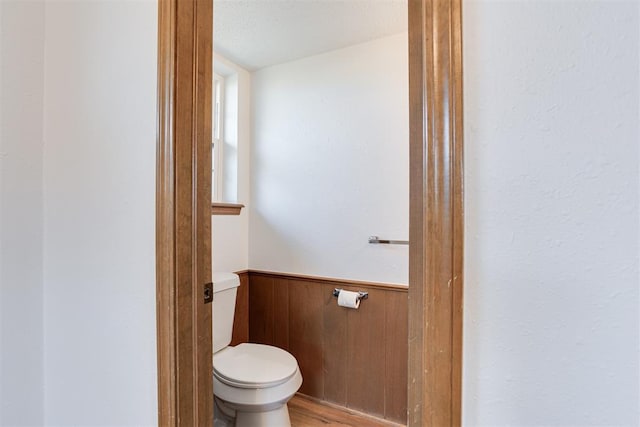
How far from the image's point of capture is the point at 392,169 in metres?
1.80

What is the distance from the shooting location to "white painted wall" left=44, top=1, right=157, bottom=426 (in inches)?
34.4

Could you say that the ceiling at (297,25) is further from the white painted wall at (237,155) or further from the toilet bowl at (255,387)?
the toilet bowl at (255,387)

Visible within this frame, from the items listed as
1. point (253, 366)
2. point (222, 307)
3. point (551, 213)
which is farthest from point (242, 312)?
point (551, 213)

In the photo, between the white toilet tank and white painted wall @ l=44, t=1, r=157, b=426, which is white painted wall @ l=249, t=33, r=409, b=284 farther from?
white painted wall @ l=44, t=1, r=157, b=426

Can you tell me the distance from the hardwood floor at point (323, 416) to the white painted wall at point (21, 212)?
4.01 feet

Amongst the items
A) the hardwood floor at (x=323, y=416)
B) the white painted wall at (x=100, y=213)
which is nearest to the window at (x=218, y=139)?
the white painted wall at (x=100, y=213)

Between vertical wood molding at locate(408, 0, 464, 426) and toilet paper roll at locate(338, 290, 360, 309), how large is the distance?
1250 mm

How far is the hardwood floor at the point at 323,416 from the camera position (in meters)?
1.79

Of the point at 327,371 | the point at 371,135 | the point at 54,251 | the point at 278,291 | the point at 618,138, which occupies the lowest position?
the point at 327,371

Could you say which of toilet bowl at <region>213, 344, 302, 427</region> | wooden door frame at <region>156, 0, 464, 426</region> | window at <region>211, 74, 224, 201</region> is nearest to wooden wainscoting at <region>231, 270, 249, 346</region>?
toilet bowl at <region>213, 344, 302, 427</region>

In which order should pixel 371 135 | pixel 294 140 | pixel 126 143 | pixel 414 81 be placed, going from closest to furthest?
1. pixel 414 81
2. pixel 126 143
3. pixel 371 135
4. pixel 294 140

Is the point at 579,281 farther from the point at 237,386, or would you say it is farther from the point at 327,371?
the point at 327,371

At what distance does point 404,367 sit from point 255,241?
3.93 ft

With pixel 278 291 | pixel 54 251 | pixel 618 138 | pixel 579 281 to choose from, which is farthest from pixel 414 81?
pixel 278 291
